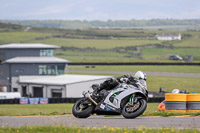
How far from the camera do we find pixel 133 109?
39.8 ft

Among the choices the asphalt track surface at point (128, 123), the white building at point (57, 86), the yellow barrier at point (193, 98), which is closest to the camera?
the asphalt track surface at point (128, 123)

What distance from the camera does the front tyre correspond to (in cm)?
1197

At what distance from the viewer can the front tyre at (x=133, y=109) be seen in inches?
→ 471

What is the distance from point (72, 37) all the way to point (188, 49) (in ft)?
215

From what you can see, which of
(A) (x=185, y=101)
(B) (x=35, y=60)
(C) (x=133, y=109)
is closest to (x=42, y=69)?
(B) (x=35, y=60)

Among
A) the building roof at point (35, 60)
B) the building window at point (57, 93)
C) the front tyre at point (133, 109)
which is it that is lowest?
the building window at point (57, 93)

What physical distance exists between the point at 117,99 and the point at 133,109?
61 centimetres

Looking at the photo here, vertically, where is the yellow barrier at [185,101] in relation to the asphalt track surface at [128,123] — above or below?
below

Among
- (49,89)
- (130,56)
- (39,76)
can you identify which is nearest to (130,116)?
(49,89)

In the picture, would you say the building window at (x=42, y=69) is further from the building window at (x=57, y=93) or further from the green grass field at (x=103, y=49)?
the green grass field at (x=103, y=49)

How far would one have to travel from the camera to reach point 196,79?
57844 mm

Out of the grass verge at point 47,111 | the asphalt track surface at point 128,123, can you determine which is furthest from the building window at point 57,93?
the asphalt track surface at point 128,123

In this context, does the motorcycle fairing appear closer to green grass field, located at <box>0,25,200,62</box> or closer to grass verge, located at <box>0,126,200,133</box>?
grass verge, located at <box>0,126,200,133</box>

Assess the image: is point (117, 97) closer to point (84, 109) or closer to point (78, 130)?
point (84, 109)
